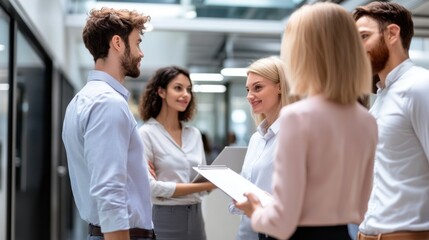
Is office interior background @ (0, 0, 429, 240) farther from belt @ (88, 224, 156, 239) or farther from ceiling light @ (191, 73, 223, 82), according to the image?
belt @ (88, 224, 156, 239)

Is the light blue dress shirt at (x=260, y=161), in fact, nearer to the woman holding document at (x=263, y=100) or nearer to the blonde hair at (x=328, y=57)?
the woman holding document at (x=263, y=100)

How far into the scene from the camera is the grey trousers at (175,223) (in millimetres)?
2441

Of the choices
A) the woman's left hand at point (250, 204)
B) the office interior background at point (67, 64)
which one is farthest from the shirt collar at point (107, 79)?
the office interior background at point (67, 64)

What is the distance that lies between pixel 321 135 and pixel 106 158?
69 centimetres

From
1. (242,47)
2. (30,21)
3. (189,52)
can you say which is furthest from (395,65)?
(189,52)

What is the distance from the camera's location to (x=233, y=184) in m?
1.46

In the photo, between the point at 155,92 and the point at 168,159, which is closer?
the point at 168,159

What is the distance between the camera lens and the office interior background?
3.11 metres

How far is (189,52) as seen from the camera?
6539 millimetres

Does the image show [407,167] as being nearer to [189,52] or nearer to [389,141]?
[389,141]

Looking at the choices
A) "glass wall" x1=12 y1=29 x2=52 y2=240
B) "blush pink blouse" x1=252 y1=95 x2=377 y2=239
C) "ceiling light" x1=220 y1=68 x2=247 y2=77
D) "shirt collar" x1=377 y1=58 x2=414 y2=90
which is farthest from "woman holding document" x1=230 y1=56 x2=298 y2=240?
"ceiling light" x1=220 y1=68 x2=247 y2=77

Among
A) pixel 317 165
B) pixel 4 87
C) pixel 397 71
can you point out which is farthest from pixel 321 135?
pixel 4 87

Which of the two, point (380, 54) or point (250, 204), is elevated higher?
point (380, 54)

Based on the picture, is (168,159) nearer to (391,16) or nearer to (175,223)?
(175,223)
